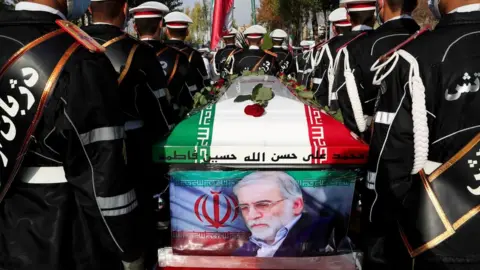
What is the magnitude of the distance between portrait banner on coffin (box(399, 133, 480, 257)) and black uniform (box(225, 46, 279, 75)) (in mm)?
5937

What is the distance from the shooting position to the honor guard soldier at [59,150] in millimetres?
1663

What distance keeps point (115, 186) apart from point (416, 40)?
1.37 meters

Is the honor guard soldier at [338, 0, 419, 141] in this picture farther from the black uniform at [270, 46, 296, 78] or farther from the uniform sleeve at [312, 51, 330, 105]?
the black uniform at [270, 46, 296, 78]

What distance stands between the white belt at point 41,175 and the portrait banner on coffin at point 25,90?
0.10 meters

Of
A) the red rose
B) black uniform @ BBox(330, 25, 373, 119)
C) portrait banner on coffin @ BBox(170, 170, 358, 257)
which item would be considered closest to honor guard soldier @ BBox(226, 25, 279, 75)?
black uniform @ BBox(330, 25, 373, 119)

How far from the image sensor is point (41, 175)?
1795mm

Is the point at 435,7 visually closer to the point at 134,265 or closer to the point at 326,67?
the point at 134,265

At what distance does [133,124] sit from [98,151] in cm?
113

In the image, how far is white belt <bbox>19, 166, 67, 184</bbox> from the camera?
1.79 m

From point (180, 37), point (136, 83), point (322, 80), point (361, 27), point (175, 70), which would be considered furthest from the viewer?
point (180, 37)

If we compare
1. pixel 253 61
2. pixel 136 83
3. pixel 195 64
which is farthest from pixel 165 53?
pixel 253 61

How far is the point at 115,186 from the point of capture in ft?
5.65

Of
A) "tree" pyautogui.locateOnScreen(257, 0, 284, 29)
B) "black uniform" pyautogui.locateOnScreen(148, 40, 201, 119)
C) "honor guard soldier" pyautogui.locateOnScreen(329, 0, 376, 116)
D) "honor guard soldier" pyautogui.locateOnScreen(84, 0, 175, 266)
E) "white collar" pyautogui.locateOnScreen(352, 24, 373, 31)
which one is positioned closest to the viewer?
"honor guard soldier" pyautogui.locateOnScreen(84, 0, 175, 266)

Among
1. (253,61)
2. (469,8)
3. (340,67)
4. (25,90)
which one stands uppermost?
(469,8)
